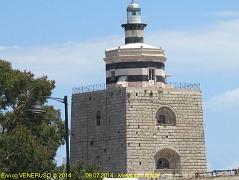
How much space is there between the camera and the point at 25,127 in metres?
62.5

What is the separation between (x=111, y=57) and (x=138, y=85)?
3522 millimetres

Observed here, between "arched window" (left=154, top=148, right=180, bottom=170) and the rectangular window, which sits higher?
the rectangular window

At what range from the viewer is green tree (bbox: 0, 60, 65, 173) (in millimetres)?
60969

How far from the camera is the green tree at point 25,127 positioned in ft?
200

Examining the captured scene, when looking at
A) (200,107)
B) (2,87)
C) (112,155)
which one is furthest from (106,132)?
(2,87)

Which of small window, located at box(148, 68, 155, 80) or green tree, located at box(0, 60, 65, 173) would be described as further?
small window, located at box(148, 68, 155, 80)

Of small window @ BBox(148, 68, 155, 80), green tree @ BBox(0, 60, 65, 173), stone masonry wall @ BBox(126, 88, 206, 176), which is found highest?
small window @ BBox(148, 68, 155, 80)

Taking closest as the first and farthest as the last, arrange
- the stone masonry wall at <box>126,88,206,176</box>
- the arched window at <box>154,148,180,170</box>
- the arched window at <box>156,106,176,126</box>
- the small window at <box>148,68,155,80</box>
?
the stone masonry wall at <box>126,88,206,176</box>
the arched window at <box>156,106,176,126</box>
the arched window at <box>154,148,180,170</box>
the small window at <box>148,68,155,80</box>

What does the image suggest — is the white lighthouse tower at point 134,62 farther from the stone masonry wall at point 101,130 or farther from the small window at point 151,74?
the stone masonry wall at point 101,130

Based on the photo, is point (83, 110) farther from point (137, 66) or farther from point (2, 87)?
point (2, 87)

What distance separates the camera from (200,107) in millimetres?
100812

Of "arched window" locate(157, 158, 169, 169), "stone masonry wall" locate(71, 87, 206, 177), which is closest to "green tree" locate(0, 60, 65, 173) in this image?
"stone masonry wall" locate(71, 87, 206, 177)

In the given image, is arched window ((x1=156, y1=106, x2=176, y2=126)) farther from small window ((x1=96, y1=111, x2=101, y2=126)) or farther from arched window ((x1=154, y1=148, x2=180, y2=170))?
small window ((x1=96, y1=111, x2=101, y2=126))

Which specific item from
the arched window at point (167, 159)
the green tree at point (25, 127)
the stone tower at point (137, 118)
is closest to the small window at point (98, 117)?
the stone tower at point (137, 118)
